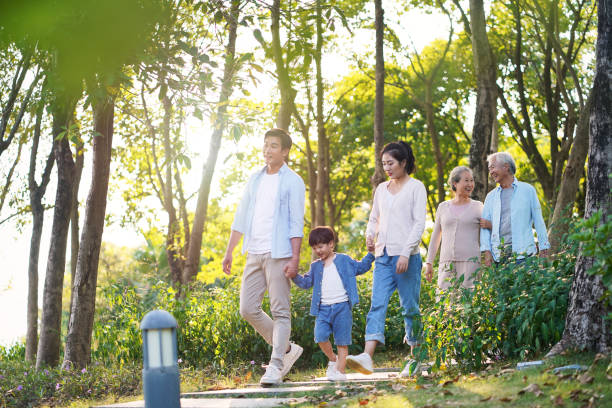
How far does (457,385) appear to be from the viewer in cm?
530

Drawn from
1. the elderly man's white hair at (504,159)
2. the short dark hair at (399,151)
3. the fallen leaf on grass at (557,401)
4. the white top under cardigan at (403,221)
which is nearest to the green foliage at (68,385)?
the white top under cardigan at (403,221)

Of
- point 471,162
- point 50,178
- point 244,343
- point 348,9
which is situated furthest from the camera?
point 348,9

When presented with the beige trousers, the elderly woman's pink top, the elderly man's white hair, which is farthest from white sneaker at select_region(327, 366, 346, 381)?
the elderly man's white hair

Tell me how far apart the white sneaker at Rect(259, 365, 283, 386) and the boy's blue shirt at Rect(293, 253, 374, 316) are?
2.38 ft

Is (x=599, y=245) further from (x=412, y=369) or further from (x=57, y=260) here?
(x=57, y=260)

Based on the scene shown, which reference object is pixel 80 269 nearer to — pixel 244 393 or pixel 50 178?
pixel 244 393

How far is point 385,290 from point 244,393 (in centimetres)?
169

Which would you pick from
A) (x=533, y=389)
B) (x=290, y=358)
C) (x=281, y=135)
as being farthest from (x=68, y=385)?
(x=533, y=389)

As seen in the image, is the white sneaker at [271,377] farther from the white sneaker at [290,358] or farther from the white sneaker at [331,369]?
the white sneaker at [331,369]

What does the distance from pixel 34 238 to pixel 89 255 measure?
6082mm

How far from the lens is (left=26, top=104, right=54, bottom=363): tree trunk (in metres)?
15.0

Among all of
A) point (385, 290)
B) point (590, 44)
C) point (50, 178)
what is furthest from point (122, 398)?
point (590, 44)

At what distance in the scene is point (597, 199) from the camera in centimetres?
549

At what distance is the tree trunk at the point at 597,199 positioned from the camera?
533 centimetres
